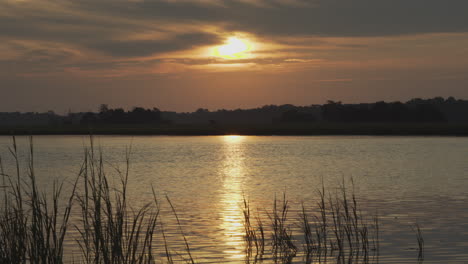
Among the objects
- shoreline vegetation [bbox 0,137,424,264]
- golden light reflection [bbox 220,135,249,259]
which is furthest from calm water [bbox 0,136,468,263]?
shoreline vegetation [bbox 0,137,424,264]

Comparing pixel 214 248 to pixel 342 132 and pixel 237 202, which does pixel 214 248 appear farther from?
pixel 342 132

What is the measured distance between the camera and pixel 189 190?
28203 mm

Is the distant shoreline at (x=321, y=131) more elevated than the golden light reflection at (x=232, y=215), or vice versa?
the distant shoreline at (x=321, y=131)

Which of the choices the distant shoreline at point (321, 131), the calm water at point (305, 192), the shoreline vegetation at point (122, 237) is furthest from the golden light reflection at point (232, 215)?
the distant shoreline at point (321, 131)

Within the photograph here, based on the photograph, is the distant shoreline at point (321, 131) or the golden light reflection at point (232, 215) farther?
the distant shoreline at point (321, 131)

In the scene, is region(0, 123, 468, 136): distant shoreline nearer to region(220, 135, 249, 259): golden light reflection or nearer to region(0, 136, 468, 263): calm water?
region(0, 136, 468, 263): calm water

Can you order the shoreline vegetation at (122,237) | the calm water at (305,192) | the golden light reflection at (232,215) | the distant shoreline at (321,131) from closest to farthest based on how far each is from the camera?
the shoreline vegetation at (122,237) → the golden light reflection at (232,215) → the calm water at (305,192) → the distant shoreline at (321,131)

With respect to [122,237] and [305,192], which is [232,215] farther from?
[122,237]

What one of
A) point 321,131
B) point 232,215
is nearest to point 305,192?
point 232,215

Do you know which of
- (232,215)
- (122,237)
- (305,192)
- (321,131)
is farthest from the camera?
(321,131)

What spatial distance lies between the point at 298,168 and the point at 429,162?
10.1m

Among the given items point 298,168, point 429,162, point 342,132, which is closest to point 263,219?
point 298,168

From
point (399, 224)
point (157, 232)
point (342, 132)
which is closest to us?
point (157, 232)

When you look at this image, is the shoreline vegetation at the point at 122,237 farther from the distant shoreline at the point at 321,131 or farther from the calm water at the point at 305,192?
the distant shoreline at the point at 321,131
